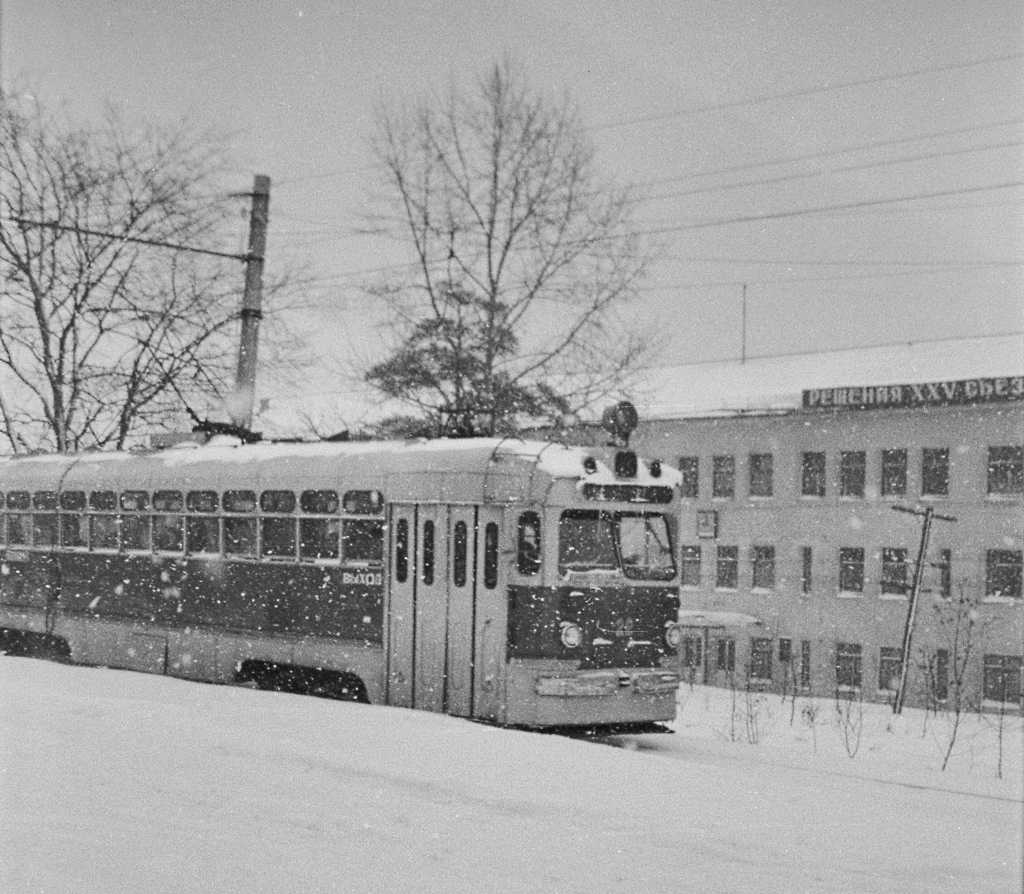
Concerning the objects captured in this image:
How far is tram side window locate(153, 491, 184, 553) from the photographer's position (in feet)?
53.9

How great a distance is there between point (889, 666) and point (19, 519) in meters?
34.8

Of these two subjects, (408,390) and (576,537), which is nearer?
(576,537)

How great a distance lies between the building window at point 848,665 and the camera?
48.7m

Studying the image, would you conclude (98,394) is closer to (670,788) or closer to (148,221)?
(148,221)

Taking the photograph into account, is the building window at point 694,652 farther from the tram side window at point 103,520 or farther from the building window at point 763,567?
the tram side window at point 103,520

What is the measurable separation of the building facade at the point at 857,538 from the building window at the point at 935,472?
0.05 metres

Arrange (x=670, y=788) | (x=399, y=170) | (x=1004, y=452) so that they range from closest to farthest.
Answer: (x=670, y=788) < (x=399, y=170) < (x=1004, y=452)

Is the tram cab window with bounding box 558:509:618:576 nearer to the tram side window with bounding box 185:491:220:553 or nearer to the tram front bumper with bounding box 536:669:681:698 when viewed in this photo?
the tram front bumper with bounding box 536:669:681:698

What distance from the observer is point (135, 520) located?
17188 millimetres

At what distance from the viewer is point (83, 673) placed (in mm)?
13805

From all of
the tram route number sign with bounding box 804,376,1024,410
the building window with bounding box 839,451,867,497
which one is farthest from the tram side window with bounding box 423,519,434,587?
the building window with bounding box 839,451,867,497

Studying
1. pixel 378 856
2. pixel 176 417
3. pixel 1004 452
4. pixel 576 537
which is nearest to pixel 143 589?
pixel 576 537

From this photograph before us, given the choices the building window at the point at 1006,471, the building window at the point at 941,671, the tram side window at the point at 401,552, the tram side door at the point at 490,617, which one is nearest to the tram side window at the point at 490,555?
the tram side door at the point at 490,617

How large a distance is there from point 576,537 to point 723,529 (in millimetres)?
38870
